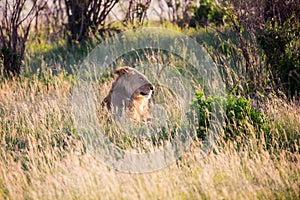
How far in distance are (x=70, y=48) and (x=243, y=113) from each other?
6020mm

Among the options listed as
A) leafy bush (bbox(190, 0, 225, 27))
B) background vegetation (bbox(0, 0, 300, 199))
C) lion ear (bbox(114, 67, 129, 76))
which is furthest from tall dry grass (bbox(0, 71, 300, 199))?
leafy bush (bbox(190, 0, 225, 27))

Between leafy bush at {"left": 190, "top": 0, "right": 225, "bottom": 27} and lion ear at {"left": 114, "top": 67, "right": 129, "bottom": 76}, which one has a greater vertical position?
leafy bush at {"left": 190, "top": 0, "right": 225, "bottom": 27}

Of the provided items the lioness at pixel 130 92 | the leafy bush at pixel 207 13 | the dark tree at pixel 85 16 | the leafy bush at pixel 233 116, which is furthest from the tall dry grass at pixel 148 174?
the leafy bush at pixel 207 13

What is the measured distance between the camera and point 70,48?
11367mm

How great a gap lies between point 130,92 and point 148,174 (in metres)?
2.09

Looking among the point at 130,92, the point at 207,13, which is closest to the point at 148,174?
the point at 130,92

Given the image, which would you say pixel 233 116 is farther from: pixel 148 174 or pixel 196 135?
pixel 148 174

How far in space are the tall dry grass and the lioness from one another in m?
0.72

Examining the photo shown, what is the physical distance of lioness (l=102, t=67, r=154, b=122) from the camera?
271 inches

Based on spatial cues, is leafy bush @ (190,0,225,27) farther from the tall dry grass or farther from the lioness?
the tall dry grass

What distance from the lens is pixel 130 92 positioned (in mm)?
6910

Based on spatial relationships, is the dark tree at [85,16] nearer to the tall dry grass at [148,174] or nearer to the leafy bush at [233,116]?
the tall dry grass at [148,174]

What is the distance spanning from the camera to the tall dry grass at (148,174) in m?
4.53

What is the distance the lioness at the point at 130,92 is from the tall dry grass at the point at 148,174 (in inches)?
28.2
